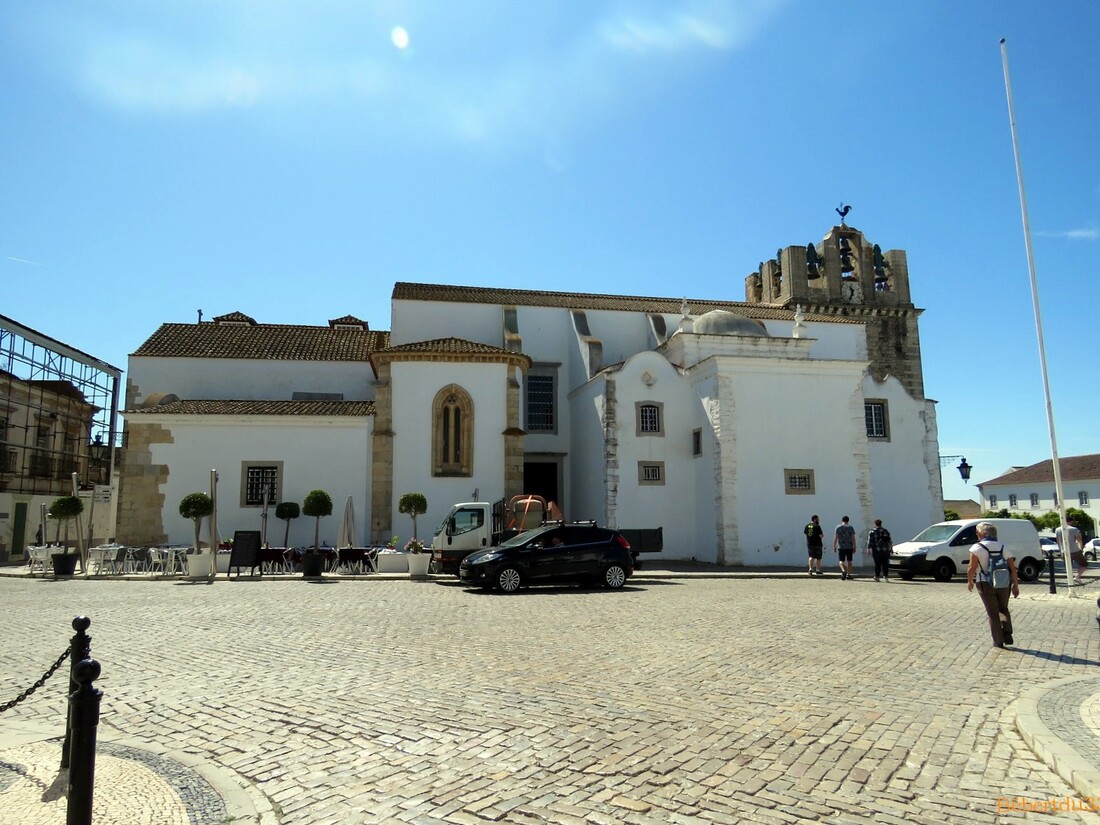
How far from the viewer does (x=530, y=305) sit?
109ft

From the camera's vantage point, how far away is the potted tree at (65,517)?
2055 cm

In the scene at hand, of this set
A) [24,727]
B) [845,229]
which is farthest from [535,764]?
[845,229]

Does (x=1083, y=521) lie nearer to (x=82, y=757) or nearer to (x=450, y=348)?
(x=450, y=348)

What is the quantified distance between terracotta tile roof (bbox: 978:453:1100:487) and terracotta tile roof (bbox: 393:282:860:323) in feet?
102

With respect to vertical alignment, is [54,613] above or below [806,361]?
below

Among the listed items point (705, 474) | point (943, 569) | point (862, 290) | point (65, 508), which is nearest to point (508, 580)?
point (705, 474)

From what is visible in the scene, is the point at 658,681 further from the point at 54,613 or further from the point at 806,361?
the point at 806,361

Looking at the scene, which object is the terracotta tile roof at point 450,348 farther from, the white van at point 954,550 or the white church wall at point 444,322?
the white van at point 954,550

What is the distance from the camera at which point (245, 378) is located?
30.0 metres

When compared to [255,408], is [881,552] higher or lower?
lower

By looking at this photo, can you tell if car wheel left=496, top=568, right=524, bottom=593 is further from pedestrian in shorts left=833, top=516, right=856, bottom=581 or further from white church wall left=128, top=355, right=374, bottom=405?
white church wall left=128, top=355, right=374, bottom=405

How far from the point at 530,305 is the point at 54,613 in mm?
23267

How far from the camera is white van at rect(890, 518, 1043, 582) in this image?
2034 centimetres

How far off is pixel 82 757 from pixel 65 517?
71.0ft
